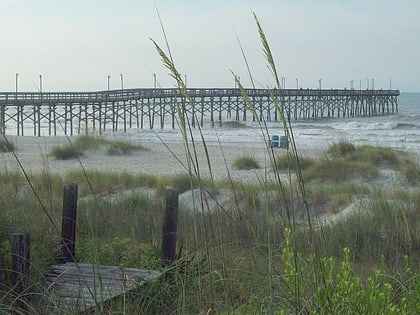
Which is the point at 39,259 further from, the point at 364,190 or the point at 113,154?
the point at 113,154

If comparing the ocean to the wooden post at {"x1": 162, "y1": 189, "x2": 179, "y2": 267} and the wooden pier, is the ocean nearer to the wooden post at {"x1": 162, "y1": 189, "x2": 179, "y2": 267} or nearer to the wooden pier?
the wooden pier

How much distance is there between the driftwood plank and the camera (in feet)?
11.5

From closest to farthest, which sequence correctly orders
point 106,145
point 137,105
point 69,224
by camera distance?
point 69,224, point 106,145, point 137,105

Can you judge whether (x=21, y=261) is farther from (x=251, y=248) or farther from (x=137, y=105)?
(x=137, y=105)

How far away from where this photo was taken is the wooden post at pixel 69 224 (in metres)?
4.92

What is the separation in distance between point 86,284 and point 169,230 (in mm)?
1600

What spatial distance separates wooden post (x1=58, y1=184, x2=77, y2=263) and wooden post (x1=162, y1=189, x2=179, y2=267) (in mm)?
661

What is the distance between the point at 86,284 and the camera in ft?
10.3

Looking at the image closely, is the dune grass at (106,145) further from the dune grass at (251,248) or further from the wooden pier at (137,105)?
the dune grass at (251,248)

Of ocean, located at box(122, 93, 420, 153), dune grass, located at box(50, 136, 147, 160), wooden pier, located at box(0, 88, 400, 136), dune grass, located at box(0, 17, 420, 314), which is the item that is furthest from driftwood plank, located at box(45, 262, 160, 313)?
wooden pier, located at box(0, 88, 400, 136)

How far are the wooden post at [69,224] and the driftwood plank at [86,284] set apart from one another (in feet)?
0.48

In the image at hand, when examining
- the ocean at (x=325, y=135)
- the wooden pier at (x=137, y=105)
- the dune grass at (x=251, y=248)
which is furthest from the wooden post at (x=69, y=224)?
the wooden pier at (x=137, y=105)

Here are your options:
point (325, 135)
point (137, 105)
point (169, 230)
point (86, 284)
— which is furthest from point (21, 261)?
point (137, 105)

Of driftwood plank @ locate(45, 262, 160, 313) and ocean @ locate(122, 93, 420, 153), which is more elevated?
driftwood plank @ locate(45, 262, 160, 313)
